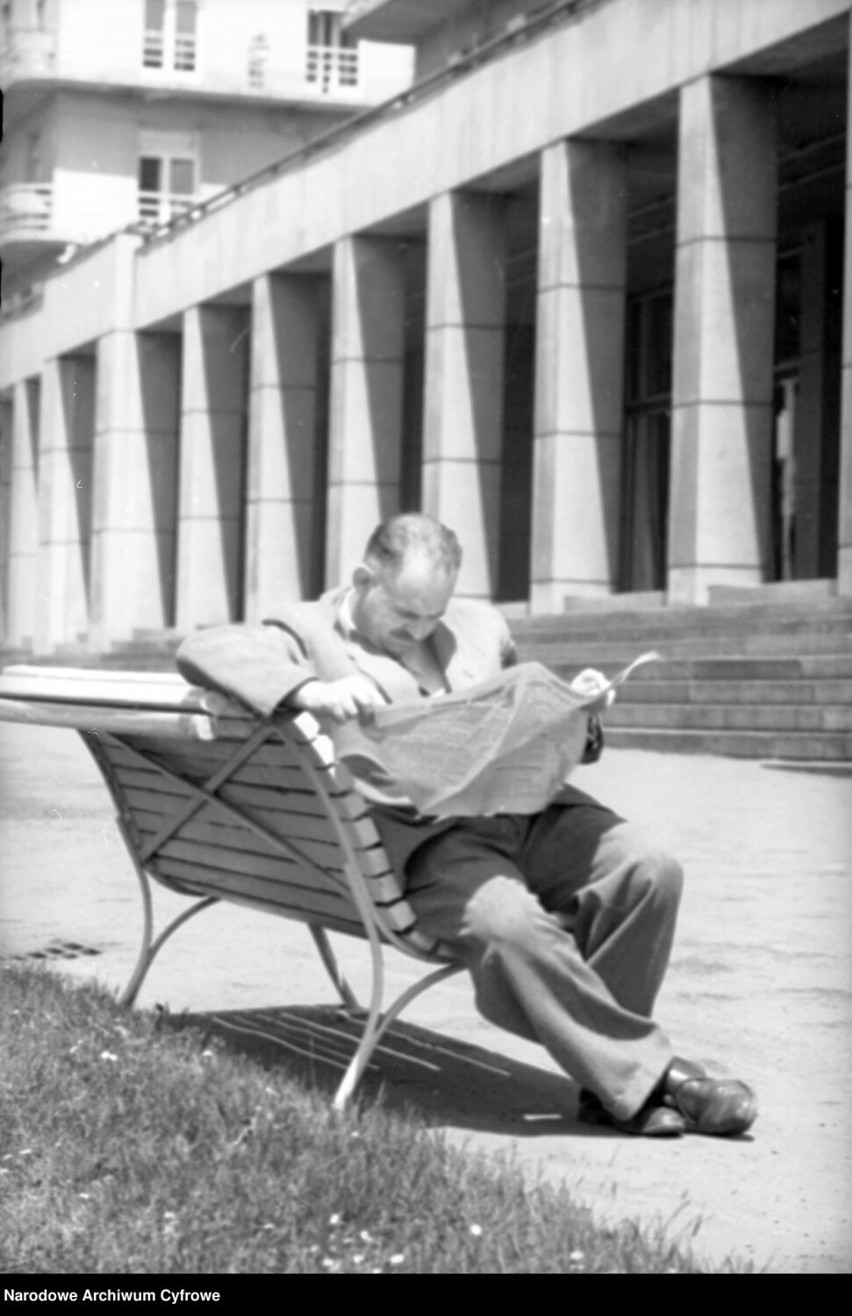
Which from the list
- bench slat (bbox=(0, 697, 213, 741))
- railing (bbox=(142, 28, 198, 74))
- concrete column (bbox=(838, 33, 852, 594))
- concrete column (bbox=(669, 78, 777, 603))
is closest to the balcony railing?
railing (bbox=(142, 28, 198, 74))

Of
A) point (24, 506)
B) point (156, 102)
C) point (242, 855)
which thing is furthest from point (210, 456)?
point (242, 855)

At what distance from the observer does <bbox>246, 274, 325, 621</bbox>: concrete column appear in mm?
31844

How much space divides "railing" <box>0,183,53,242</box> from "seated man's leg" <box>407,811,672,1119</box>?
31.4 meters

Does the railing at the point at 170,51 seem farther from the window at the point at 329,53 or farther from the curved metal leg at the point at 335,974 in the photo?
the curved metal leg at the point at 335,974

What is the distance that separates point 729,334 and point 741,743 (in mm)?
7386

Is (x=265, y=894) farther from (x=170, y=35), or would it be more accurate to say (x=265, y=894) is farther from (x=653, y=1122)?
(x=170, y=35)

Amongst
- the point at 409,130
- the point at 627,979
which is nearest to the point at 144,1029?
the point at 627,979

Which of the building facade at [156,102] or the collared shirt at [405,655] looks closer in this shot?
the collared shirt at [405,655]

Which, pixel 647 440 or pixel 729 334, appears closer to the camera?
pixel 729 334

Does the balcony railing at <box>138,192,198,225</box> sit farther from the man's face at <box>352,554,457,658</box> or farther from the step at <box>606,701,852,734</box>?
the man's face at <box>352,554,457,658</box>

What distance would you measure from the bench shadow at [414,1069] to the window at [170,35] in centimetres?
2306

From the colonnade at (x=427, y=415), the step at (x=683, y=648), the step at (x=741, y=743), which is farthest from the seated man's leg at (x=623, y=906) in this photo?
the step at (x=683, y=648)

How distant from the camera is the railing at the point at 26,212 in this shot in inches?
1401

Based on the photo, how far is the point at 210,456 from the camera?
113 feet
